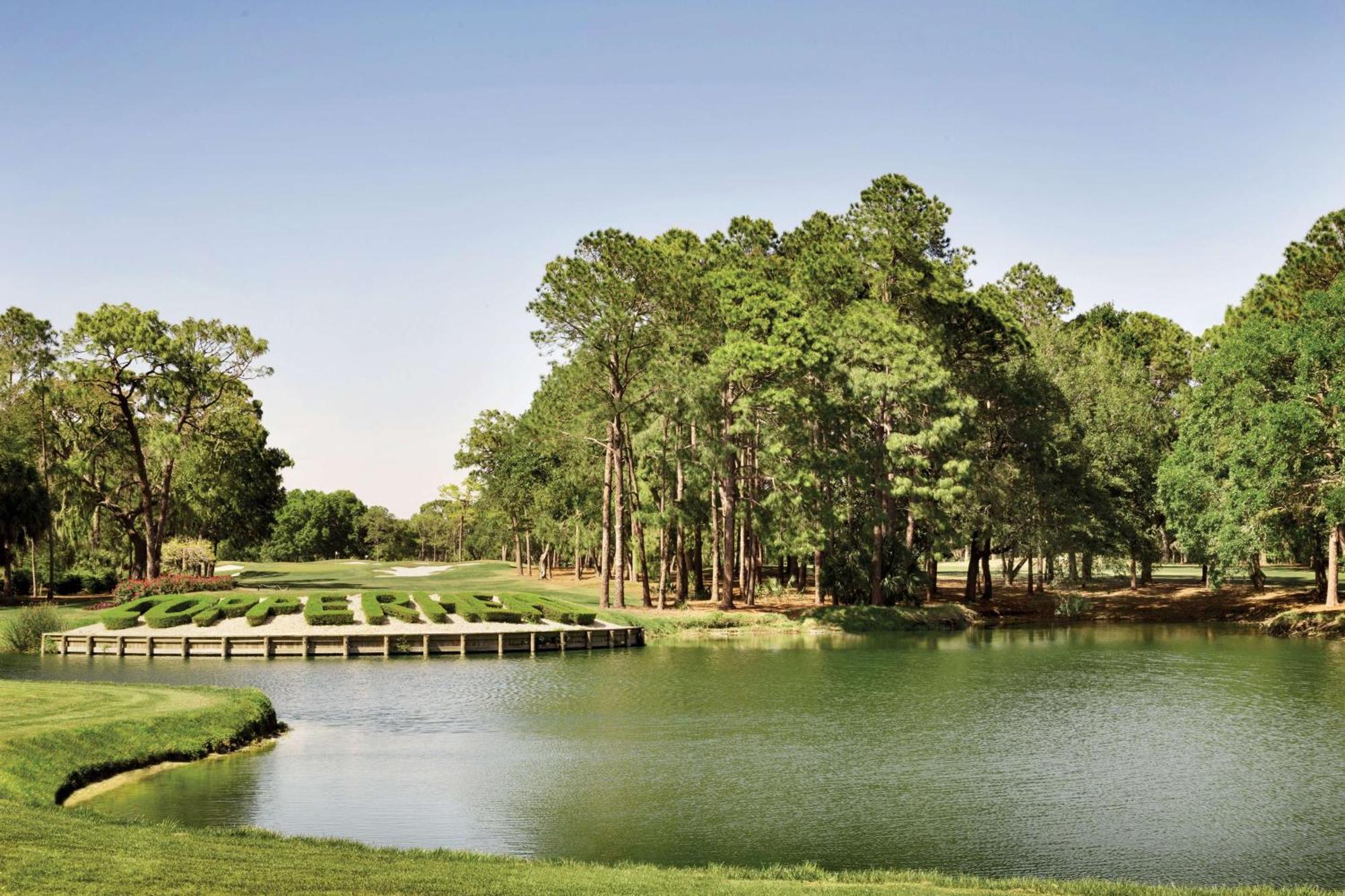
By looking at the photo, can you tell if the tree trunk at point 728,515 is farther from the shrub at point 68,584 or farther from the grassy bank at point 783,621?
the shrub at point 68,584

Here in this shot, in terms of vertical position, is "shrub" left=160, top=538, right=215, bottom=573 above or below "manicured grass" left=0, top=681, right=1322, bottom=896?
above

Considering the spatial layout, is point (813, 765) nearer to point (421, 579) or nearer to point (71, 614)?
point (71, 614)

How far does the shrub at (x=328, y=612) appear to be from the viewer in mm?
52688

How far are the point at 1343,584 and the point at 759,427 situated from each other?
3681 centimetres

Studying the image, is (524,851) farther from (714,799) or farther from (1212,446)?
(1212,446)

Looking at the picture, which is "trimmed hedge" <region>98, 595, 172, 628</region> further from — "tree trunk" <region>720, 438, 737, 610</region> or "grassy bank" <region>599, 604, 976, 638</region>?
"tree trunk" <region>720, 438, 737, 610</region>

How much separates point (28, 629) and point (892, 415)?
145 feet

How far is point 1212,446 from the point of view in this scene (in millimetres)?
62219

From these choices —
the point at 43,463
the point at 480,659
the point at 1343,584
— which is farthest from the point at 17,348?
the point at 1343,584

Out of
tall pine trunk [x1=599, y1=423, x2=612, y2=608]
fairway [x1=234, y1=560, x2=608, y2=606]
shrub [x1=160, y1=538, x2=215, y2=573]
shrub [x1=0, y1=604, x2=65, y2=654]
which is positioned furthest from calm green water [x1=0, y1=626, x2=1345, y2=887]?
shrub [x1=160, y1=538, x2=215, y2=573]

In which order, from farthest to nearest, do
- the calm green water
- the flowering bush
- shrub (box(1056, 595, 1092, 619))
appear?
shrub (box(1056, 595, 1092, 619)) < the flowering bush < the calm green water

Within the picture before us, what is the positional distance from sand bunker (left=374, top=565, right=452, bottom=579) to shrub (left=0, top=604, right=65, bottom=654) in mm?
40756

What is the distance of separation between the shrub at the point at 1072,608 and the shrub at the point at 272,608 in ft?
143

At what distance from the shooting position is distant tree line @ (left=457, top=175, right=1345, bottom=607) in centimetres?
5838
